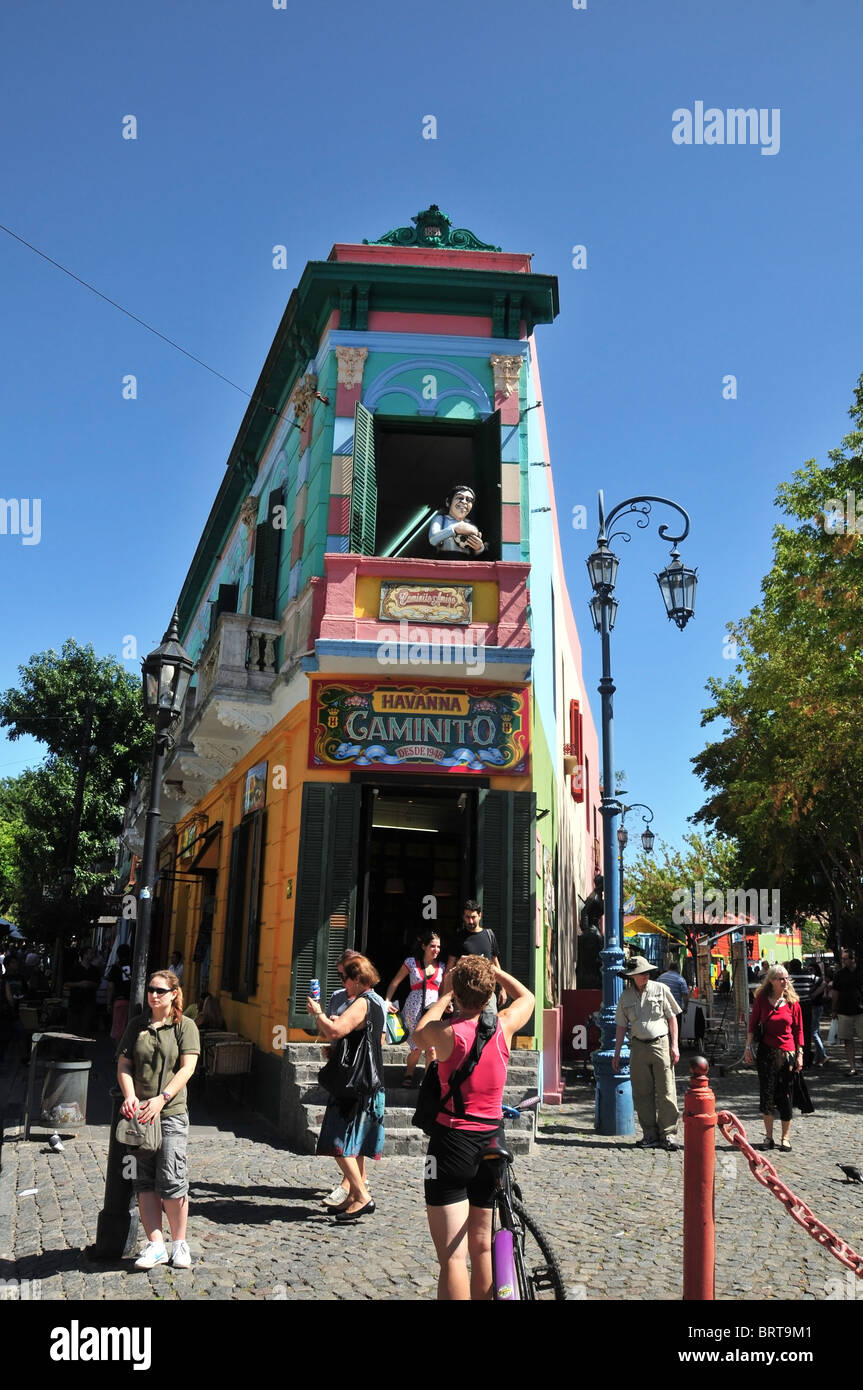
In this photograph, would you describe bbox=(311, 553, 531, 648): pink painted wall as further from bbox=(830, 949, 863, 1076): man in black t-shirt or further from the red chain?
bbox=(830, 949, 863, 1076): man in black t-shirt

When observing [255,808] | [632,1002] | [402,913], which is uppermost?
[255,808]

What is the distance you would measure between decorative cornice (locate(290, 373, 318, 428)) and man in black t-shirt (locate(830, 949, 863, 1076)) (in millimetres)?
10554

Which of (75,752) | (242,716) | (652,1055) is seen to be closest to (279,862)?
(242,716)

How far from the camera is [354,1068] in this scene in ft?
23.1

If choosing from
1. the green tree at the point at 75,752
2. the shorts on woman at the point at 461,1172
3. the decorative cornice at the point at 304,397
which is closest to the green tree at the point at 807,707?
the decorative cornice at the point at 304,397

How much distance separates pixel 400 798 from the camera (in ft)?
42.2

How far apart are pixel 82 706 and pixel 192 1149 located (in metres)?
21.9

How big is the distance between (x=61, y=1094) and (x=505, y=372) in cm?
914

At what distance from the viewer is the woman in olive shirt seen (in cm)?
574

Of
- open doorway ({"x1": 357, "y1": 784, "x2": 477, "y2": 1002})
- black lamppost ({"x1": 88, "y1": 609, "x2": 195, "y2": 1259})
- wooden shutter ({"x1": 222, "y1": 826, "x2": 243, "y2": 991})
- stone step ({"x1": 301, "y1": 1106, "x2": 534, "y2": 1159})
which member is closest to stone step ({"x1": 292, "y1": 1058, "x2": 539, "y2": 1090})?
stone step ({"x1": 301, "y1": 1106, "x2": 534, "y2": 1159})

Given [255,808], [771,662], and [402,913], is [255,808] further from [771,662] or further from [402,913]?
[771,662]

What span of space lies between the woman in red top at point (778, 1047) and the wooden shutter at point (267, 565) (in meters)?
7.47

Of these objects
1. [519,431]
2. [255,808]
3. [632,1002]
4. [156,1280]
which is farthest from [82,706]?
[156,1280]

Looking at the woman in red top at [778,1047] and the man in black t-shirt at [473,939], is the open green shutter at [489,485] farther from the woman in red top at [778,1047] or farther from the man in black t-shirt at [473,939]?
the woman in red top at [778,1047]
